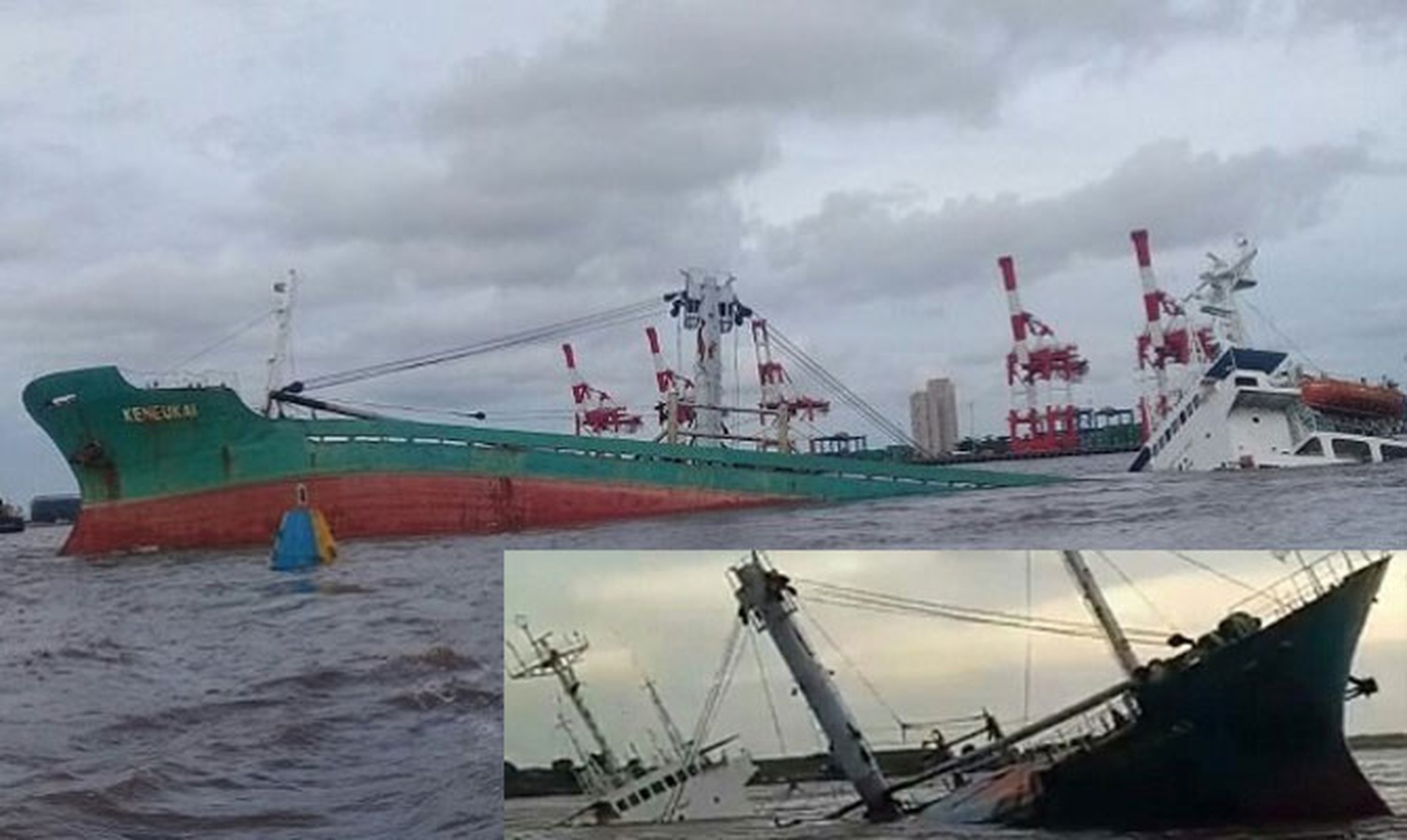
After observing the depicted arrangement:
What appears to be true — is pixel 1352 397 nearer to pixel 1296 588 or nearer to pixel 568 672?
pixel 1296 588

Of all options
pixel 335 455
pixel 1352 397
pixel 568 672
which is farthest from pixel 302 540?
pixel 1352 397

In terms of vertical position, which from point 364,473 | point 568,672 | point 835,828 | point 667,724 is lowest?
point 835,828

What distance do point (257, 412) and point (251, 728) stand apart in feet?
4.44

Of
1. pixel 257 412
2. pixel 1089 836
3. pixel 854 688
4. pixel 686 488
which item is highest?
pixel 257 412

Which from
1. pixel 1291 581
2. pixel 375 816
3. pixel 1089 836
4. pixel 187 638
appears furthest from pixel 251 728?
pixel 1291 581

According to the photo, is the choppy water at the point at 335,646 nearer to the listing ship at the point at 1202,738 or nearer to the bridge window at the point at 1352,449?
the bridge window at the point at 1352,449

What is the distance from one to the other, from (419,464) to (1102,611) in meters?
2.92

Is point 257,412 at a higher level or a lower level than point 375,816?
higher

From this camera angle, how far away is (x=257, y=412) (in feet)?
18.5

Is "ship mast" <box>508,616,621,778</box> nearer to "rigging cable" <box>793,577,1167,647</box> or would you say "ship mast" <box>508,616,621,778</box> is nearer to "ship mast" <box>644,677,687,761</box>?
"ship mast" <box>644,677,687,761</box>

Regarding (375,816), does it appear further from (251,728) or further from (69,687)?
(69,687)

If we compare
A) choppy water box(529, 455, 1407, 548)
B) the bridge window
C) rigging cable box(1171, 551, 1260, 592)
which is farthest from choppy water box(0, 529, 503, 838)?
the bridge window

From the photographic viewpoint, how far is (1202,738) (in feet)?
10.7

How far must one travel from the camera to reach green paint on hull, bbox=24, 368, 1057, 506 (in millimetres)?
5102
